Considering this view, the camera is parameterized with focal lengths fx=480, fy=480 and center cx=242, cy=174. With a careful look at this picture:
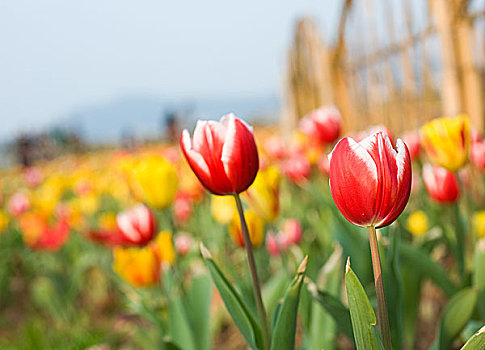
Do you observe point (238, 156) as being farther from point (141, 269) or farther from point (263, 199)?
point (141, 269)

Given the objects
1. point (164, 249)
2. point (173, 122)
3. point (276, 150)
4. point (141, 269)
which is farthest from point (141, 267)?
point (173, 122)

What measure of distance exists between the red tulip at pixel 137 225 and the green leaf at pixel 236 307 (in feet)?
2.23

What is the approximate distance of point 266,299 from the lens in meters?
1.46

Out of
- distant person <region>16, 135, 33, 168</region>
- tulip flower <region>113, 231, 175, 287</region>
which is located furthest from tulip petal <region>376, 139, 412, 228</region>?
distant person <region>16, 135, 33, 168</region>

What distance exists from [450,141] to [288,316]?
649mm

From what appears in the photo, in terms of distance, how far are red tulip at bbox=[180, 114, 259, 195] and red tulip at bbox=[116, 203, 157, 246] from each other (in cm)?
73

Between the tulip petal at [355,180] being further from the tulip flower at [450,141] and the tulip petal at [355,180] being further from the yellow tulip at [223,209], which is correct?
the yellow tulip at [223,209]

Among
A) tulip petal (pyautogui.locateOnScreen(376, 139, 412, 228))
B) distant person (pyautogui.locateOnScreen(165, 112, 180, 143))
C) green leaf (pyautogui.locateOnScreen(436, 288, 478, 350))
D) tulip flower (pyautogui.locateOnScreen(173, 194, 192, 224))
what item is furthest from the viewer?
distant person (pyautogui.locateOnScreen(165, 112, 180, 143))

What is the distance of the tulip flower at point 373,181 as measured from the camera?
1.92 ft

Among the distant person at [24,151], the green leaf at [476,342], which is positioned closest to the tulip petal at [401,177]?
the green leaf at [476,342]

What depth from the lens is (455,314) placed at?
3.37 feet

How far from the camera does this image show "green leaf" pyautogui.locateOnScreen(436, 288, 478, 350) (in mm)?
1020

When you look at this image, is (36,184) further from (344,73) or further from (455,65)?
(455,65)

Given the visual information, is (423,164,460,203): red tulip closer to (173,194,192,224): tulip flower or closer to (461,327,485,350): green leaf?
(461,327,485,350): green leaf
